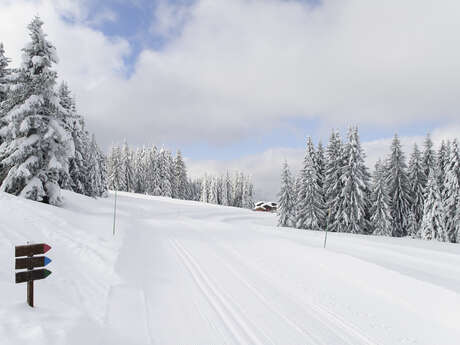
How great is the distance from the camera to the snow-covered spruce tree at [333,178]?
118ft

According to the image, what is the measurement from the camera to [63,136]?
1983 cm

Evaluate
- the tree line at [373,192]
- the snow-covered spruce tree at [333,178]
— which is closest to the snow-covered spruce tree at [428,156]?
the tree line at [373,192]

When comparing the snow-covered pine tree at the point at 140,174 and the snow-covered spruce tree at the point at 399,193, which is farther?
the snow-covered pine tree at the point at 140,174

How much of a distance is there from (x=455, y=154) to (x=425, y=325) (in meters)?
34.6

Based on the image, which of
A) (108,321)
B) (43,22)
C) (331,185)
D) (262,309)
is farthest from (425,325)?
(331,185)

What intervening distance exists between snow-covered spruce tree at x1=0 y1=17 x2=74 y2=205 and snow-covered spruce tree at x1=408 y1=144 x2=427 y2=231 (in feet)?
143

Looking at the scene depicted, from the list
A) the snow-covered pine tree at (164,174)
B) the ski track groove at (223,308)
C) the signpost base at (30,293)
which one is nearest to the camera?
the signpost base at (30,293)

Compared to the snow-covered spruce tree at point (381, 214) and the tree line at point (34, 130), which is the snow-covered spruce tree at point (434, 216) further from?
the tree line at point (34, 130)

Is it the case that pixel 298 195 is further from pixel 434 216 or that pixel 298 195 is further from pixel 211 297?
pixel 211 297

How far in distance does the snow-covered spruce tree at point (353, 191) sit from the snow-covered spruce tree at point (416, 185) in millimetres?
9331

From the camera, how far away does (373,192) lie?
122 feet

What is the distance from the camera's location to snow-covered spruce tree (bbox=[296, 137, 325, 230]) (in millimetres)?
36675

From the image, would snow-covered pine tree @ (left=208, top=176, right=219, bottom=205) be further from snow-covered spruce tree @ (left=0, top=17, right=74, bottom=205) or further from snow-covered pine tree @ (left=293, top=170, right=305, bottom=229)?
snow-covered spruce tree @ (left=0, top=17, right=74, bottom=205)

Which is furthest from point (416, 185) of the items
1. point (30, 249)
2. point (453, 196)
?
point (30, 249)
